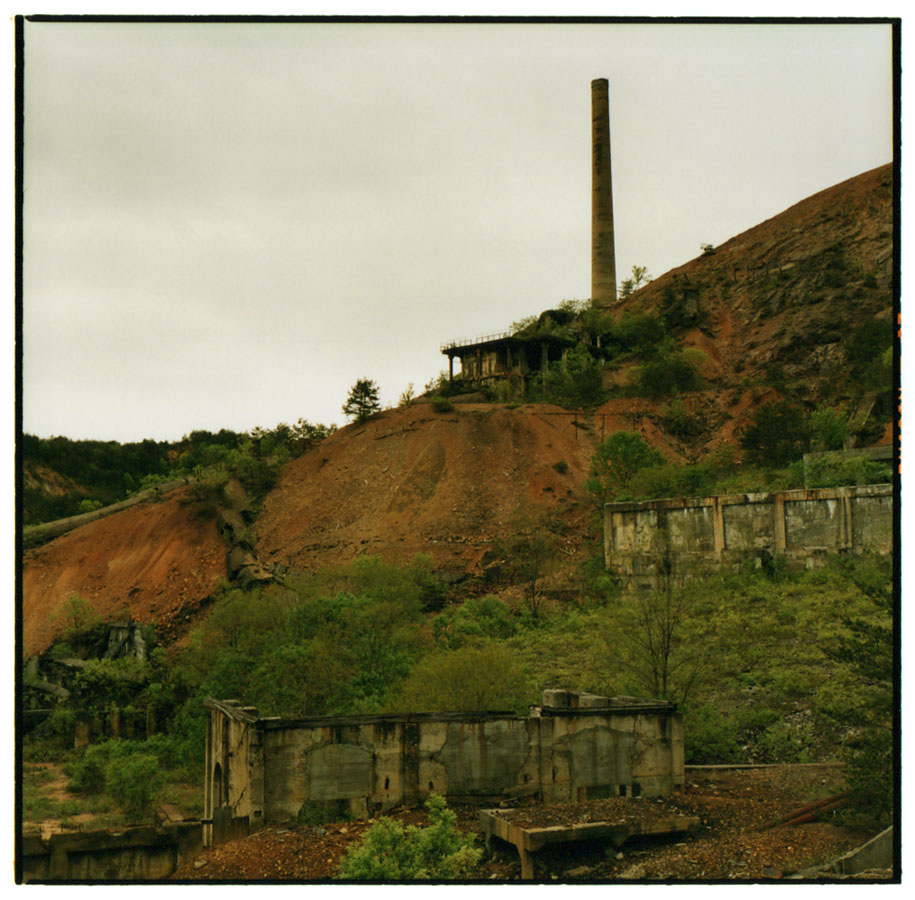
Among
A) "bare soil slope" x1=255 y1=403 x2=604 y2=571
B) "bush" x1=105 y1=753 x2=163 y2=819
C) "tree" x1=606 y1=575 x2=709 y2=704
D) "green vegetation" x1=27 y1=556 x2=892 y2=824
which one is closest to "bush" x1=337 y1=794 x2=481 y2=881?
"green vegetation" x1=27 y1=556 x2=892 y2=824

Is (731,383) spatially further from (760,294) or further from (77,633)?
(77,633)

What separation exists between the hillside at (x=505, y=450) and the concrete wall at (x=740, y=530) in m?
5.15

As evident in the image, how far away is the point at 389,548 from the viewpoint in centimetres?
3550

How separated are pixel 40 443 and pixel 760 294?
148 feet

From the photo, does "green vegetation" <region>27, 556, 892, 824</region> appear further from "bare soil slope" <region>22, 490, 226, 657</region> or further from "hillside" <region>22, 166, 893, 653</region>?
"hillside" <region>22, 166, 893, 653</region>

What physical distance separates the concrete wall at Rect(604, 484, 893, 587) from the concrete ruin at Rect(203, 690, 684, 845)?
1212 cm

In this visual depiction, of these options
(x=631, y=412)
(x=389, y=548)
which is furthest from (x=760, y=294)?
(x=389, y=548)

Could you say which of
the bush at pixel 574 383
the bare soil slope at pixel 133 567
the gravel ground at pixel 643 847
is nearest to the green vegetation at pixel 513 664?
the gravel ground at pixel 643 847

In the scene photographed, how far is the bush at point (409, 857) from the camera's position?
1010 cm

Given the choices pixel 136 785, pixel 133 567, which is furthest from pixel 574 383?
pixel 136 785

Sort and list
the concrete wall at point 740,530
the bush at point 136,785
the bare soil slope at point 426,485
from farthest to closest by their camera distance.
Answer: the bare soil slope at point 426,485 < the concrete wall at point 740,530 < the bush at point 136,785

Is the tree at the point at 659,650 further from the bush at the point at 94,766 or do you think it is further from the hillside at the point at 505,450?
the hillside at the point at 505,450

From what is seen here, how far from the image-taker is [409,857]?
10.4m

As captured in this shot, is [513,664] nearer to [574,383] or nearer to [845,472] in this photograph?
[845,472]
